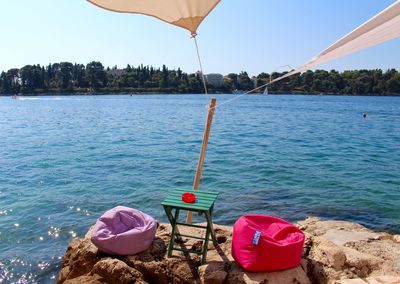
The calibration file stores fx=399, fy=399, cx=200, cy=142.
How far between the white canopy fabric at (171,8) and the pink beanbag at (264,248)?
10.3ft

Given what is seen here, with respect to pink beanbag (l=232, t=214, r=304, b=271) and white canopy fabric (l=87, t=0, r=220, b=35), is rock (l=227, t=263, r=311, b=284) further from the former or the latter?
white canopy fabric (l=87, t=0, r=220, b=35)

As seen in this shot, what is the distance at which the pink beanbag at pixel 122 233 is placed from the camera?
18.2 ft

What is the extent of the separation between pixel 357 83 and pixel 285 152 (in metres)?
159

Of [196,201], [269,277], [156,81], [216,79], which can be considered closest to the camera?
[269,277]

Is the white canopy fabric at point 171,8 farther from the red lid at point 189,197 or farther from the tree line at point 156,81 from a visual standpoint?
the tree line at point 156,81

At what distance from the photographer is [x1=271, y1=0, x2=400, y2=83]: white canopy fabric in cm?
340

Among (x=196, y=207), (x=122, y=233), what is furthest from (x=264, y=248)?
(x=122, y=233)

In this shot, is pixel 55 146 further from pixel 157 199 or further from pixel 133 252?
pixel 133 252

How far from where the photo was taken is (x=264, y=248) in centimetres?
497

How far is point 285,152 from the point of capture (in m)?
23.7

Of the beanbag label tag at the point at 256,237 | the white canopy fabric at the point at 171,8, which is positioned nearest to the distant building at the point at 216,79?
the white canopy fabric at the point at 171,8

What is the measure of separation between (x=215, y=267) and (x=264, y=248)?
2.43 ft

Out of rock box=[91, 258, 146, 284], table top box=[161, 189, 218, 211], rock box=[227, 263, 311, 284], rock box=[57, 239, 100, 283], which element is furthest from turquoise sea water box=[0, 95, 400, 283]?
rock box=[227, 263, 311, 284]

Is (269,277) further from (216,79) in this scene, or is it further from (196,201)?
(216,79)
